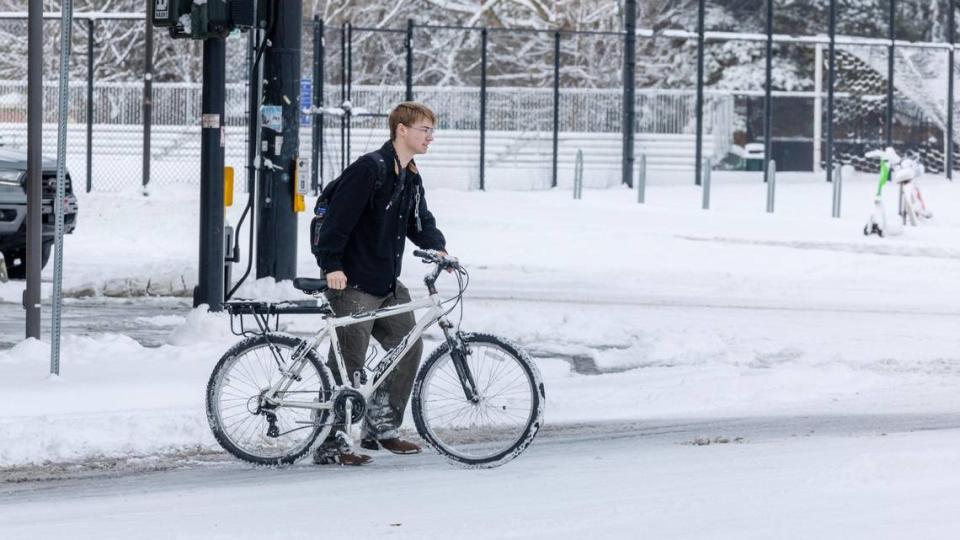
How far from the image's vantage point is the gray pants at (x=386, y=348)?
8172 millimetres

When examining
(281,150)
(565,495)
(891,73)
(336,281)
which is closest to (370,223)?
(336,281)

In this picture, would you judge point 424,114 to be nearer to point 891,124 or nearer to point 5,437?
point 5,437

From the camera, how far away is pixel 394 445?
833 centimetres

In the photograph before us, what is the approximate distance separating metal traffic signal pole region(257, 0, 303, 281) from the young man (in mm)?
5487

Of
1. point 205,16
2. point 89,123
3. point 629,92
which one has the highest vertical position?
point 629,92

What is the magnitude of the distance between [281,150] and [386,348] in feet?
19.0

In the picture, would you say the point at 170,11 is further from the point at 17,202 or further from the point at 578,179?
the point at 578,179

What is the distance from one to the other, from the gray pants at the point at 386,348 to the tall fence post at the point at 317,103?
2005 cm

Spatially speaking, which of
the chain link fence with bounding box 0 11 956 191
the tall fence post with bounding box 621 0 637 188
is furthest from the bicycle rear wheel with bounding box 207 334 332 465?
the tall fence post with bounding box 621 0 637 188

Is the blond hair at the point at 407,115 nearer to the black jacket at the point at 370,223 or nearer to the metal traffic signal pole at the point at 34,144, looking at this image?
the black jacket at the point at 370,223

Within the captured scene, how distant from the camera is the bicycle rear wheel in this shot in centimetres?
801

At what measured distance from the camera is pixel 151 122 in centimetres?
3067

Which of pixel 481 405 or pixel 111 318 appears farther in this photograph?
pixel 111 318

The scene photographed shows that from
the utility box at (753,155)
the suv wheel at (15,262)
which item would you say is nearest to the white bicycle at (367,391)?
the suv wheel at (15,262)
